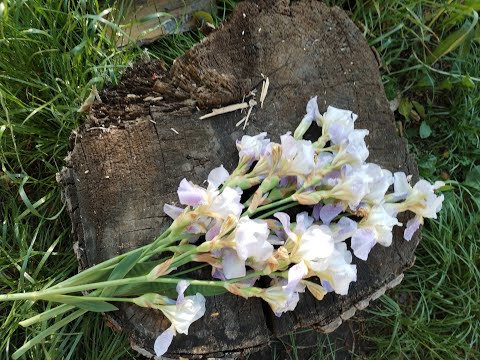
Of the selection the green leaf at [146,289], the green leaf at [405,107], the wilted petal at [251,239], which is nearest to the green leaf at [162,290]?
the green leaf at [146,289]

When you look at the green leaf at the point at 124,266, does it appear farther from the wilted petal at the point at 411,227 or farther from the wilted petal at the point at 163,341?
the wilted petal at the point at 411,227

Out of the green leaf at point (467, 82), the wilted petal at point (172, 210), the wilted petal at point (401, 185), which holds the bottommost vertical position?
the green leaf at point (467, 82)

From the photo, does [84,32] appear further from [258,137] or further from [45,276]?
[45,276]

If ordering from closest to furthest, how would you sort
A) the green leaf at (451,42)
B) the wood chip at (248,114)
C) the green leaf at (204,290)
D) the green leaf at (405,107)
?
the green leaf at (204,290)
the wood chip at (248,114)
the green leaf at (451,42)
the green leaf at (405,107)

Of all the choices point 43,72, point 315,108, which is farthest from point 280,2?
point 43,72

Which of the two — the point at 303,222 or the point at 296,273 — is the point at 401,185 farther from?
the point at 296,273

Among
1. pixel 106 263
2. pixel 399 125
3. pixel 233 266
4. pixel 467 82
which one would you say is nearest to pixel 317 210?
pixel 233 266

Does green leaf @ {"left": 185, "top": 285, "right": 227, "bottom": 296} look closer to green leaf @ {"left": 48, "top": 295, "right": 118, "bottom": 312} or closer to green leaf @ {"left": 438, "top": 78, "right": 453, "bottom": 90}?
green leaf @ {"left": 48, "top": 295, "right": 118, "bottom": 312}
